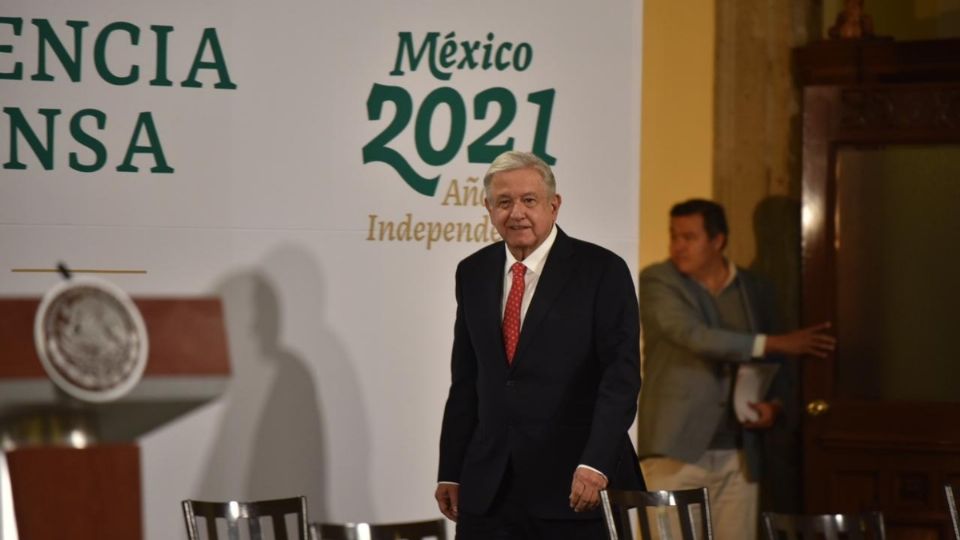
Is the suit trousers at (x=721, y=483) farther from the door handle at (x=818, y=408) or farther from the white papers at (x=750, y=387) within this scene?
the door handle at (x=818, y=408)

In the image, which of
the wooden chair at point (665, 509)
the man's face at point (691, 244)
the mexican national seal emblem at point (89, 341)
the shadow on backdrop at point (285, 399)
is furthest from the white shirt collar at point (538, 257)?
the man's face at point (691, 244)

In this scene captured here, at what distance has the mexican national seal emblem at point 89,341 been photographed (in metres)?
4.50

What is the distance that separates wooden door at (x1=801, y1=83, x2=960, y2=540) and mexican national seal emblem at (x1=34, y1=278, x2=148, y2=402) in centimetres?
265

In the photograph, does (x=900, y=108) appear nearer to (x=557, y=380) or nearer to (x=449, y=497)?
(x=557, y=380)

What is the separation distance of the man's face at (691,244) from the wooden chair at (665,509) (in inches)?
103

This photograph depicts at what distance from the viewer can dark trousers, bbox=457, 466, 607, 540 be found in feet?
11.9

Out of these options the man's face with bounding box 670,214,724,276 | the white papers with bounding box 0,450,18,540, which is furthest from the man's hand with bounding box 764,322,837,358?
the white papers with bounding box 0,450,18,540

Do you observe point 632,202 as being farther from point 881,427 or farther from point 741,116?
point 881,427

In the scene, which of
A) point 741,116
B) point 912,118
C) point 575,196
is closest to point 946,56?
point 912,118

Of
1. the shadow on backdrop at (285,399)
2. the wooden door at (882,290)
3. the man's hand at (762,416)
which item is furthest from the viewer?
the man's hand at (762,416)

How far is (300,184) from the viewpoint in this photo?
4.95 metres

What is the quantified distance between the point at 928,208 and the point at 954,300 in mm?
380

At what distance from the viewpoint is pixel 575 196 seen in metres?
5.06

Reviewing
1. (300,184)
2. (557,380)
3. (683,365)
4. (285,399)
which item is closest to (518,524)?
(557,380)
